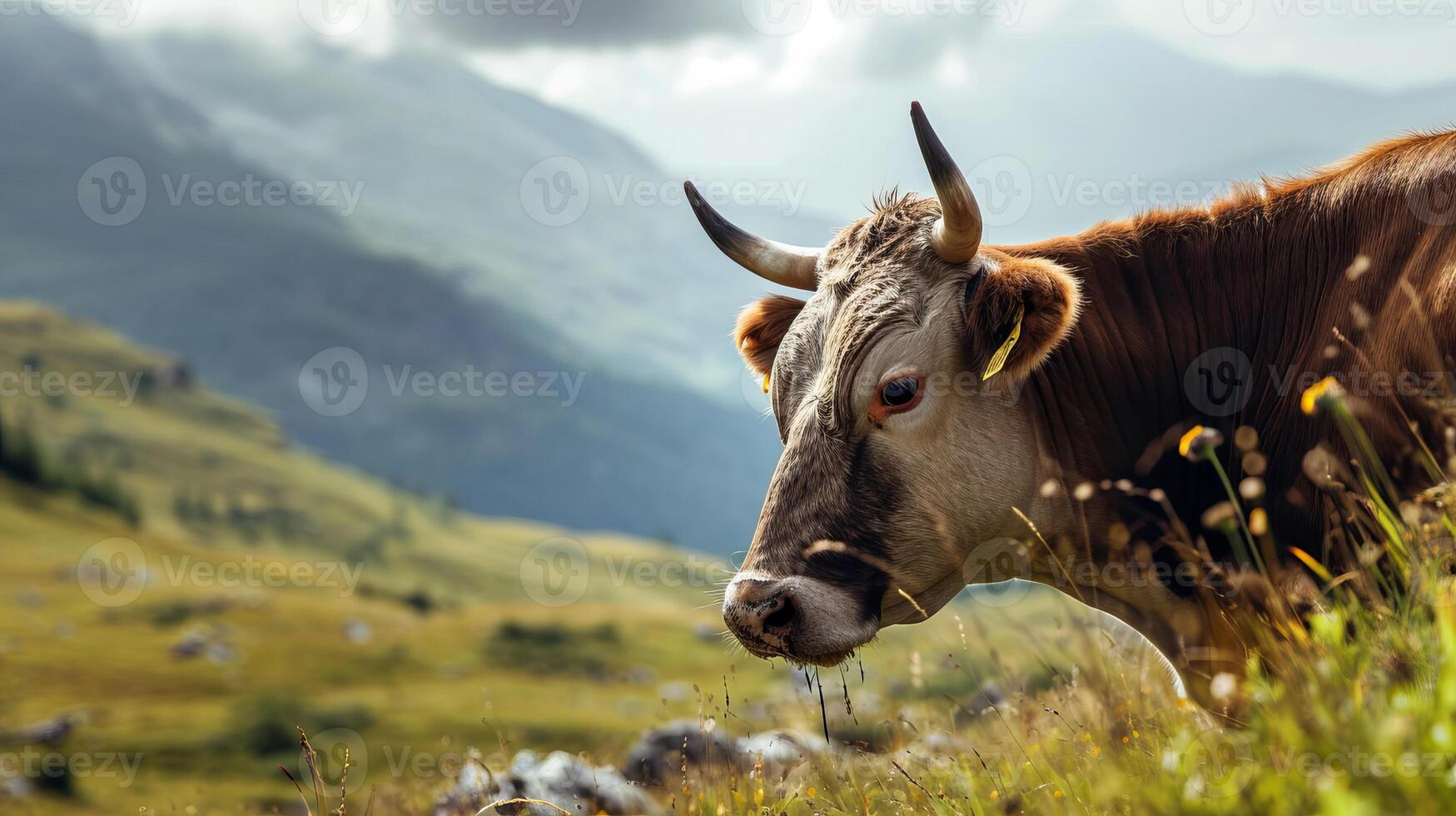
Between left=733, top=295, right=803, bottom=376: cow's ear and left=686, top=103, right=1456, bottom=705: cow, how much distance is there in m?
1.11

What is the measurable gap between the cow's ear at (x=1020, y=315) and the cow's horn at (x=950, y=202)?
0.22 meters

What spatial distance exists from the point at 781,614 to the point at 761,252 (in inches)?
106

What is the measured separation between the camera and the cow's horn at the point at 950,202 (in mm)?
5273

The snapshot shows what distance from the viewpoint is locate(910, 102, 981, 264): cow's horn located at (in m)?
5.27

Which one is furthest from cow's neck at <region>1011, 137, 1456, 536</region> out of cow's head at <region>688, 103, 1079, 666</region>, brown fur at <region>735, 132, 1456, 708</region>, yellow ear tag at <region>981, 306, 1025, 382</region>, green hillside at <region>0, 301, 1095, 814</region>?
green hillside at <region>0, 301, 1095, 814</region>

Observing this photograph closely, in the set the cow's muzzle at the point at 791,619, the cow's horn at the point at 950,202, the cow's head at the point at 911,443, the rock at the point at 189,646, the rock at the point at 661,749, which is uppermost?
the cow's horn at the point at 950,202

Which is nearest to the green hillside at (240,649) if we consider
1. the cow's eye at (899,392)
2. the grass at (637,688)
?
the grass at (637,688)

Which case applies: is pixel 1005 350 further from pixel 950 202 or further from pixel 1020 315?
pixel 950 202

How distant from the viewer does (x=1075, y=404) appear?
5539mm

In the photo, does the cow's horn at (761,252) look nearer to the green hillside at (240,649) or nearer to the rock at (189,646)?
the green hillside at (240,649)

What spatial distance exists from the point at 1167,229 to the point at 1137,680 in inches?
97.1

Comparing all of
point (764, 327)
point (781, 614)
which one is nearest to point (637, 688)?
point (764, 327)

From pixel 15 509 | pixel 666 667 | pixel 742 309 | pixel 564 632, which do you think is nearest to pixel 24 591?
pixel 15 509

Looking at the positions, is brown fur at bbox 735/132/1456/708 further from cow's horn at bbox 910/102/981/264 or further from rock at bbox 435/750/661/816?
rock at bbox 435/750/661/816
